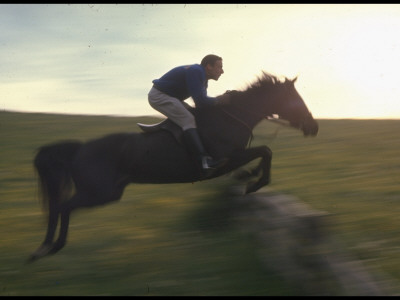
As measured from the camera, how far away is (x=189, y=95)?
1191 centimetres

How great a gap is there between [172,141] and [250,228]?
185 cm

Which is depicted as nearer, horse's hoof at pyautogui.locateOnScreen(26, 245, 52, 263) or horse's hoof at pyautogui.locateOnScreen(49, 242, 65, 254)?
horse's hoof at pyautogui.locateOnScreen(26, 245, 52, 263)

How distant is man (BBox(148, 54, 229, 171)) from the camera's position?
11.5 metres

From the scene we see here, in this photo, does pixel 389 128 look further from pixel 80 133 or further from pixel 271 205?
pixel 271 205

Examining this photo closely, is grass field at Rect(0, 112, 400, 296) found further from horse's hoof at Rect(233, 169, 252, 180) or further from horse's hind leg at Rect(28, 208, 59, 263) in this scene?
horse's hoof at Rect(233, 169, 252, 180)

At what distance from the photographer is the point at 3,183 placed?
18.6 metres

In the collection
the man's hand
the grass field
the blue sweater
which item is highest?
the blue sweater

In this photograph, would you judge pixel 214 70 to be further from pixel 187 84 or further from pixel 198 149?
pixel 198 149

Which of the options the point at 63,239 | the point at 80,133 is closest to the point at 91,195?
the point at 63,239

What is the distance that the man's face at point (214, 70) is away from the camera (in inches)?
459

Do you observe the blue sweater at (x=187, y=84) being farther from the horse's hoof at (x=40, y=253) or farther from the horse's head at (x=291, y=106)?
the horse's hoof at (x=40, y=253)

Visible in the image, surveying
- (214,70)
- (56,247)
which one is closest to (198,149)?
(214,70)

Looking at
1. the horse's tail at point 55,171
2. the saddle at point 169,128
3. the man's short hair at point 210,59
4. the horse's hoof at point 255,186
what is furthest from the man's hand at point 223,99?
the horse's tail at point 55,171

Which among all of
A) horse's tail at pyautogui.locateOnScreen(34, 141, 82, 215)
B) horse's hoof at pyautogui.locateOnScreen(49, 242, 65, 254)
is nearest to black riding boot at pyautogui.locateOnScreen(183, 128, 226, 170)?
horse's tail at pyautogui.locateOnScreen(34, 141, 82, 215)
